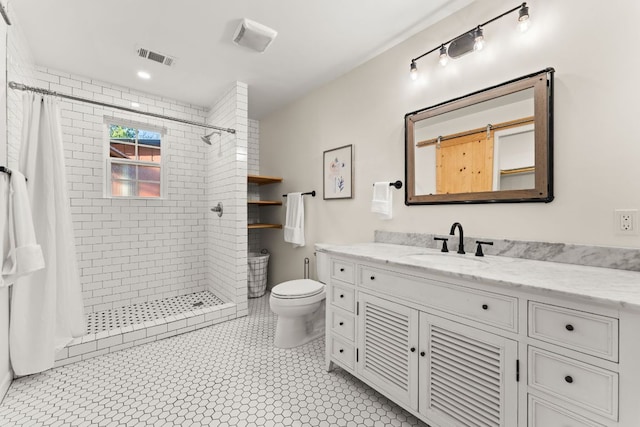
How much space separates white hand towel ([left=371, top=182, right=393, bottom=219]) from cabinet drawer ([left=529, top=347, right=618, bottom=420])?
1299mm

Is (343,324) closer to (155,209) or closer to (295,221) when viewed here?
(295,221)

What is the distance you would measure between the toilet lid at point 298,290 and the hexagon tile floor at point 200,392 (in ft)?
1.48

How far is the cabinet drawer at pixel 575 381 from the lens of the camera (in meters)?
0.86

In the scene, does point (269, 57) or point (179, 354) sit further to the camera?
point (269, 57)

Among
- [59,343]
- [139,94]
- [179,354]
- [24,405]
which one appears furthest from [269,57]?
[24,405]

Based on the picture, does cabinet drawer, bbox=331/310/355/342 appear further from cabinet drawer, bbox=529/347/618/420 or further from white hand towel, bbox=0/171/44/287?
white hand towel, bbox=0/171/44/287

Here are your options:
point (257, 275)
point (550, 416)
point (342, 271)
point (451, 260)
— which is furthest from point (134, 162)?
point (550, 416)

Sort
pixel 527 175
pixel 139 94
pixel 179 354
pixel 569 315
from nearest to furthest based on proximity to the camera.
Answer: pixel 569 315, pixel 527 175, pixel 179 354, pixel 139 94

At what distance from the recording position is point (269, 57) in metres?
2.42

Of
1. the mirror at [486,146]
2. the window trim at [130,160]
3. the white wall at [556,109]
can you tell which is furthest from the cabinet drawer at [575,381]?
the window trim at [130,160]

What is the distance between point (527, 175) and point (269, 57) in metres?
2.19

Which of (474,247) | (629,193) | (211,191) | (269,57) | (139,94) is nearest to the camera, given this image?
(629,193)

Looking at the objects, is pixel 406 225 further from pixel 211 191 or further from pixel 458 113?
pixel 211 191

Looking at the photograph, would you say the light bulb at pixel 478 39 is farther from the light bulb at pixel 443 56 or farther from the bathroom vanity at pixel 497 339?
the bathroom vanity at pixel 497 339
